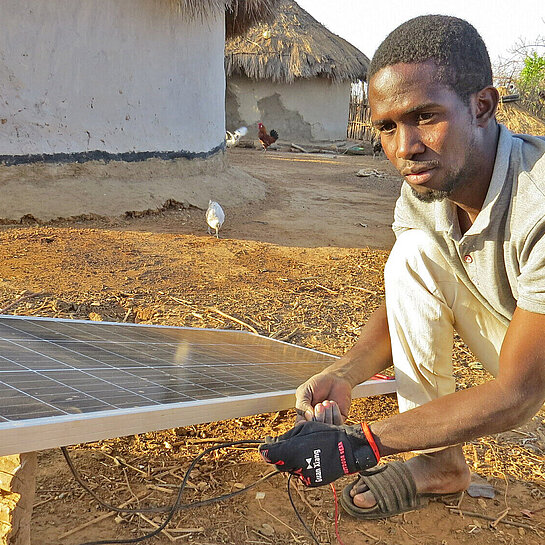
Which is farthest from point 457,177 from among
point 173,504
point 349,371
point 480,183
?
point 173,504

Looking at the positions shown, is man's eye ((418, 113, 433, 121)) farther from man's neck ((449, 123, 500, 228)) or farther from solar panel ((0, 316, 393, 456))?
solar panel ((0, 316, 393, 456))

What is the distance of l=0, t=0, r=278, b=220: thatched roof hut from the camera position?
20.5 feet

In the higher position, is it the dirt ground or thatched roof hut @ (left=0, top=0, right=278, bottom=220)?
thatched roof hut @ (left=0, top=0, right=278, bottom=220)

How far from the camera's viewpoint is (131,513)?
2016mm

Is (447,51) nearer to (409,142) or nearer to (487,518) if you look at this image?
(409,142)

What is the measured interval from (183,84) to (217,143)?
131 centimetres

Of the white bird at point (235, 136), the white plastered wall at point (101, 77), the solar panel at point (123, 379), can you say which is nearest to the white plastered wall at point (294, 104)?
the white bird at point (235, 136)

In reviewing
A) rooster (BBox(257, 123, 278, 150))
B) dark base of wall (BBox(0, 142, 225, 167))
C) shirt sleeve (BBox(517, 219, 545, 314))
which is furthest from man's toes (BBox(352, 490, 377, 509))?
rooster (BBox(257, 123, 278, 150))

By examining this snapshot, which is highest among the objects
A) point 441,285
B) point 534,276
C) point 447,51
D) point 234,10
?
point 234,10

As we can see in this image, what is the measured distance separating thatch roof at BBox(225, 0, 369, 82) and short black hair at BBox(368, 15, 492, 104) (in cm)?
1865

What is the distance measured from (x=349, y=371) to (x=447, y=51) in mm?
1167

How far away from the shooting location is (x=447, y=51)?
173 cm

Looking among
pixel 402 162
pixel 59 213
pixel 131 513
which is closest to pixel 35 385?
pixel 131 513

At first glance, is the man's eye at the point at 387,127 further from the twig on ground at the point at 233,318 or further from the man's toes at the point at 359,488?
the twig on ground at the point at 233,318
